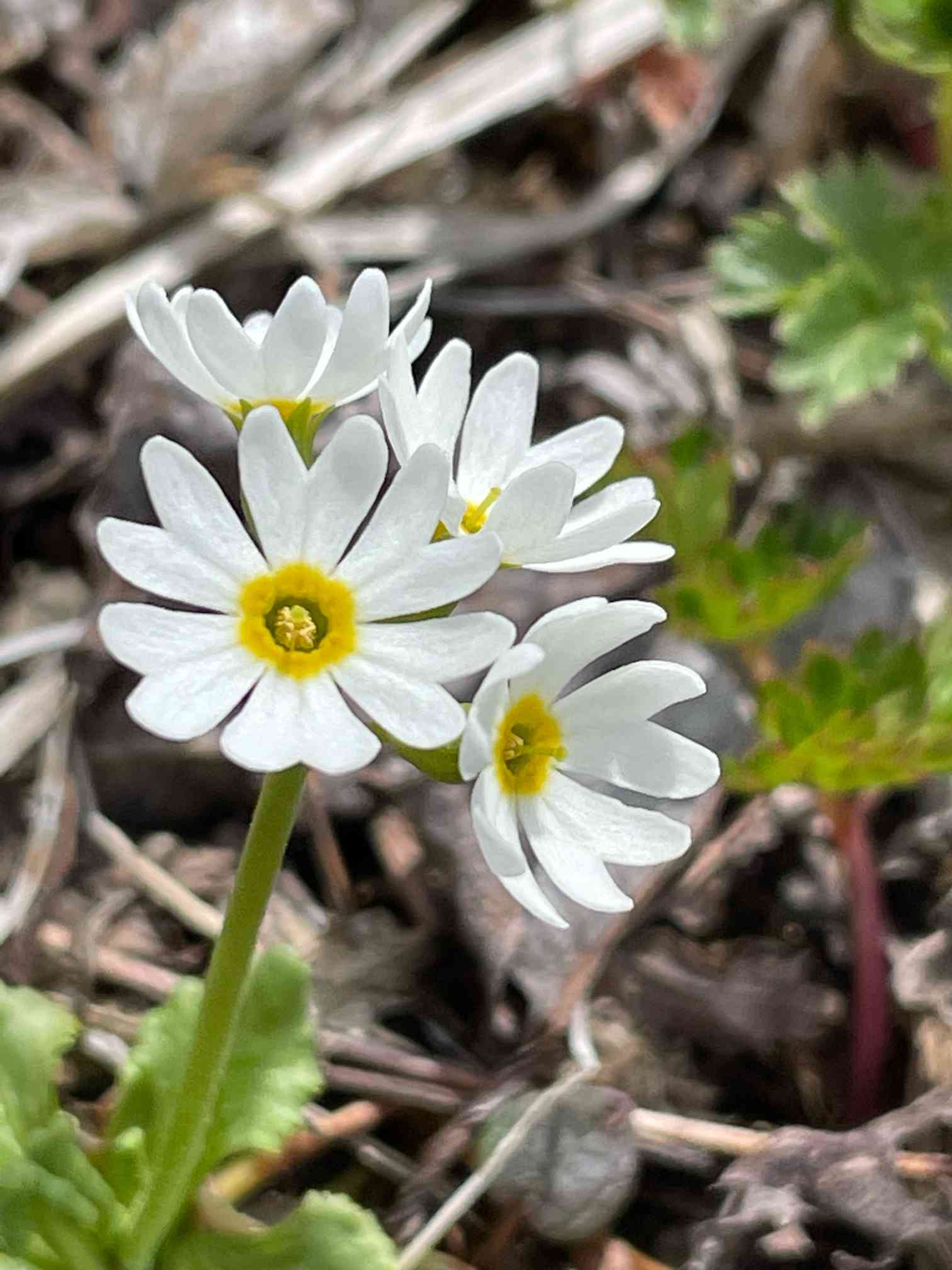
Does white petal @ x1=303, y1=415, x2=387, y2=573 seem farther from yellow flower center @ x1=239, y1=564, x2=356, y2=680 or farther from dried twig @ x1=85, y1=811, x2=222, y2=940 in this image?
dried twig @ x1=85, y1=811, x2=222, y2=940

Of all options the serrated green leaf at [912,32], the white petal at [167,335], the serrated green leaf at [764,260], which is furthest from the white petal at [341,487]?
the serrated green leaf at [912,32]

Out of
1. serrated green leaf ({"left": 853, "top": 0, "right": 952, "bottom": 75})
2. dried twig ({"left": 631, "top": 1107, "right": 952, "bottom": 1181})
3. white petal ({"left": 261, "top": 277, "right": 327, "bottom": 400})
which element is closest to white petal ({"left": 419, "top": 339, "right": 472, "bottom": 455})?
white petal ({"left": 261, "top": 277, "right": 327, "bottom": 400})

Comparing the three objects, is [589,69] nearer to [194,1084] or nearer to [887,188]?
[887,188]

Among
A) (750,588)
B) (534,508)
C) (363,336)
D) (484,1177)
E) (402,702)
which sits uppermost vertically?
(750,588)

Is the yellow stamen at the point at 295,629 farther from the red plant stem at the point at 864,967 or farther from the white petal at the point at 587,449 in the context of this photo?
A: the red plant stem at the point at 864,967

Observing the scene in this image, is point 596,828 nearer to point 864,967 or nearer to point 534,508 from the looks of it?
point 534,508

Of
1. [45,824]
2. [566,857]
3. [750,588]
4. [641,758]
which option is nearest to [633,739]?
[641,758]

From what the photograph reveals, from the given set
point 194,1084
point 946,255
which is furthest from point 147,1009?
point 946,255
